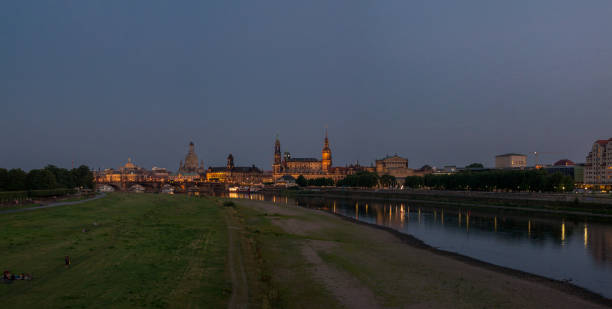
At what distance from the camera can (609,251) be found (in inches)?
1523

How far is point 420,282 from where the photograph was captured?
80.9 ft

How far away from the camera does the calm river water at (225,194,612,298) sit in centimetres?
3092

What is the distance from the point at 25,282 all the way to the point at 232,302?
33.8ft

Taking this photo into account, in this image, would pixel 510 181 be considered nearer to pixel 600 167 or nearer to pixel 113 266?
pixel 600 167

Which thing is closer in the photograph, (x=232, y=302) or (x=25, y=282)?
(x=232, y=302)

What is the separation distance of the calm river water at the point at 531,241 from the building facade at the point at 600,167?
3823 inches

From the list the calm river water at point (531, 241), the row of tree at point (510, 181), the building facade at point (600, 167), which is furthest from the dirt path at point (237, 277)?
the building facade at point (600, 167)

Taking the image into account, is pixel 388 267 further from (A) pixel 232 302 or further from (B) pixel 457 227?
(B) pixel 457 227

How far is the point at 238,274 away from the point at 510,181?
95795 mm

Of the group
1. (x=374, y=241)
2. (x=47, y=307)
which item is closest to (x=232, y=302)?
(x=47, y=307)

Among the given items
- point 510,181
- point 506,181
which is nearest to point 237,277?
point 510,181

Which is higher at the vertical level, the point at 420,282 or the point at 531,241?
the point at 420,282

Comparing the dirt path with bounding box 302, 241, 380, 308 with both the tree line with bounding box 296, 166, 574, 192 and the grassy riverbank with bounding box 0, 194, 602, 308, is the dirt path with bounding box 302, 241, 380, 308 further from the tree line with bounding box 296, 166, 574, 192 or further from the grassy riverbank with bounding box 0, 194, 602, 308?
the tree line with bounding box 296, 166, 574, 192

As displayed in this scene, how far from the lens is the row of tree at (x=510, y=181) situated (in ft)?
300
